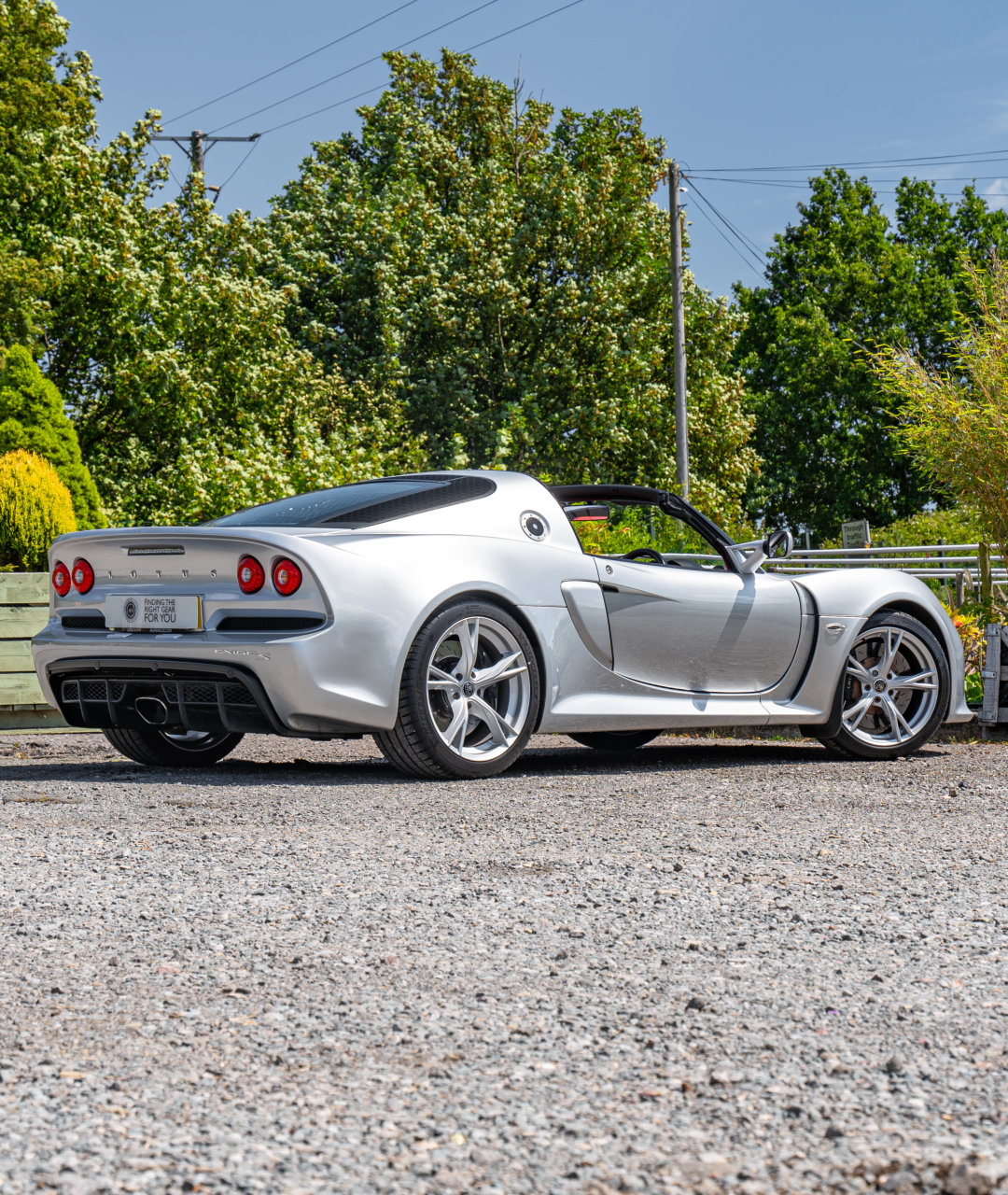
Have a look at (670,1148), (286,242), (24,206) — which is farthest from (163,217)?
(670,1148)

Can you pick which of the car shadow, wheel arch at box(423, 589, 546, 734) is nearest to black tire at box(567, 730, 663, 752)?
the car shadow

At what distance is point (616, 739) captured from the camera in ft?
26.1

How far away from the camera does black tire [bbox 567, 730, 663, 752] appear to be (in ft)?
25.9

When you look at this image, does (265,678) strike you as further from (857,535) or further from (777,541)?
(857,535)

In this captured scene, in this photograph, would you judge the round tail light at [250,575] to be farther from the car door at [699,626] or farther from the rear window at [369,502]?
the car door at [699,626]

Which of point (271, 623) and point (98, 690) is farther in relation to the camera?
point (98, 690)

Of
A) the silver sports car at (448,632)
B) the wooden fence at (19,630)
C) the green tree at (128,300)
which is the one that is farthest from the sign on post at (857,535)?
the wooden fence at (19,630)

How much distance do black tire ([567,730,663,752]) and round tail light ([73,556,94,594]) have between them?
290 centimetres

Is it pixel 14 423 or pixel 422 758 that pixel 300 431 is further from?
pixel 422 758

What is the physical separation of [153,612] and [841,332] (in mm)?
41087

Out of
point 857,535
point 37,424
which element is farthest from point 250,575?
point 37,424

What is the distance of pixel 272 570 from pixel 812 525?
132 feet

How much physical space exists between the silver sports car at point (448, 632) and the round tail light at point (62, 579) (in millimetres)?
11

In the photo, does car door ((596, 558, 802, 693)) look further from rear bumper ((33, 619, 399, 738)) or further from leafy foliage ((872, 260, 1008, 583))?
leafy foliage ((872, 260, 1008, 583))
